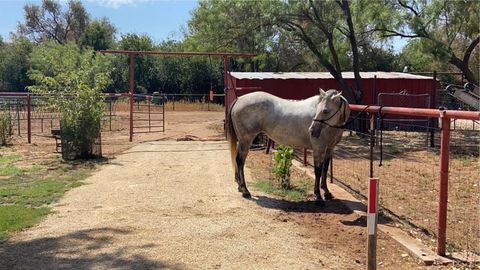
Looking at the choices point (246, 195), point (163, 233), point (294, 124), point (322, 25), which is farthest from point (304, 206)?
point (322, 25)

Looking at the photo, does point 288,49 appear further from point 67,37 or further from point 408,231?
point 67,37

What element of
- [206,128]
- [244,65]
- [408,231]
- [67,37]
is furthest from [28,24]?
[408,231]

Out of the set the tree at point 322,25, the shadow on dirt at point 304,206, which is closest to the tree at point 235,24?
the tree at point 322,25

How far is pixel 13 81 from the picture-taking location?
55.6 metres

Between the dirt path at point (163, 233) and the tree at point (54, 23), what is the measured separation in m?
72.1

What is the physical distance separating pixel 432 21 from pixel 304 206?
17103mm

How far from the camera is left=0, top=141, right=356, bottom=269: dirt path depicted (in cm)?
509

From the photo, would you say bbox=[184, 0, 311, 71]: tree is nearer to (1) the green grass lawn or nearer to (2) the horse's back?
(1) the green grass lawn

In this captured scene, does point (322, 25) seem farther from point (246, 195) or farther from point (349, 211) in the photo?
point (349, 211)

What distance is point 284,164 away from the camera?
897cm

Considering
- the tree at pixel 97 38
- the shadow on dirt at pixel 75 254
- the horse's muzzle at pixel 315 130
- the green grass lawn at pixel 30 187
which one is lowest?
the green grass lawn at pixel 30 187

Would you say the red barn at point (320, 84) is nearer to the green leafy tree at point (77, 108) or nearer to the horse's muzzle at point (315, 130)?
the green leafy tree at point (77, 108)

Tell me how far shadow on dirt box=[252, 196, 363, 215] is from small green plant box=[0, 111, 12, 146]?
1166 cm

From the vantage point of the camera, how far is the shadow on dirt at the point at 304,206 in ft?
24.8
